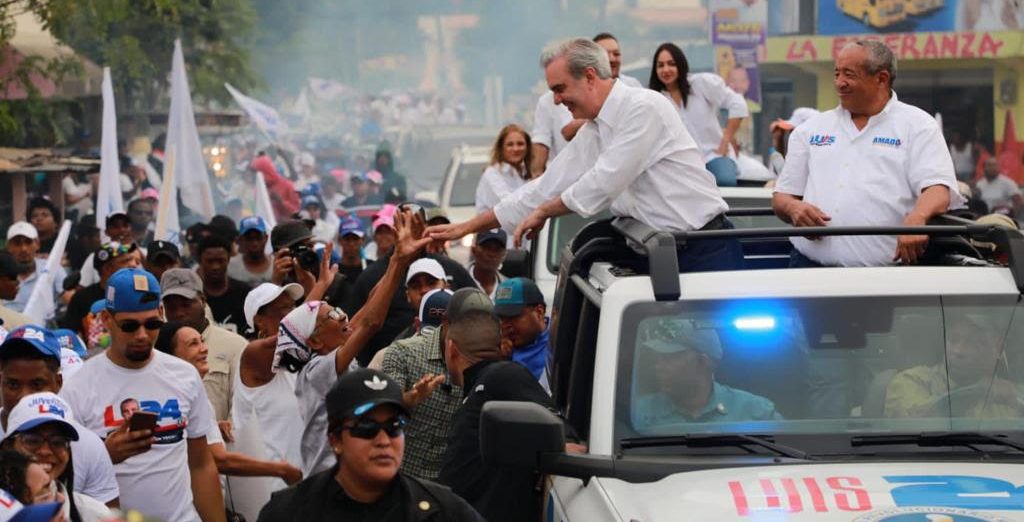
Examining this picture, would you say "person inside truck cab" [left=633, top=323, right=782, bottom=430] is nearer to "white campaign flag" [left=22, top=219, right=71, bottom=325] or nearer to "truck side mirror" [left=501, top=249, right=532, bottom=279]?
"truck side mirror" [left=501, top=249, right=532, bottom=279]

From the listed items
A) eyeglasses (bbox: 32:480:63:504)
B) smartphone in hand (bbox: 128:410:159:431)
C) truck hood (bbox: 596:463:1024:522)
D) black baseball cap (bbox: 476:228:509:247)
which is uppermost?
truck hood (bbox: 596:463:1024:522)

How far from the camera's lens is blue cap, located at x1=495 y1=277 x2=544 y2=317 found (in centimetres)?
893

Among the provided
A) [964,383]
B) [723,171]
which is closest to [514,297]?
[964,383]

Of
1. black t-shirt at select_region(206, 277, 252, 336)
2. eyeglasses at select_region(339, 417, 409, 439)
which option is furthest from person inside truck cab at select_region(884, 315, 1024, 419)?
black t-shirt at select_region(206, 277, 252, 336)

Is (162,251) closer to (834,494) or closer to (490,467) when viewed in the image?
(490,467)

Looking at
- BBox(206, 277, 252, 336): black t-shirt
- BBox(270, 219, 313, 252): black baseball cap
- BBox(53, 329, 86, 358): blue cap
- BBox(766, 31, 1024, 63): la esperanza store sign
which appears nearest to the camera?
BBox(53, 329, 86, 358): blue cap

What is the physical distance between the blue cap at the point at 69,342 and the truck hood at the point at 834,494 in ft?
15.2

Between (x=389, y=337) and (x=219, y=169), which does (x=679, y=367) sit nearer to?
(x=389, y=337)

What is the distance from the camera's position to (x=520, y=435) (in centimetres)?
565

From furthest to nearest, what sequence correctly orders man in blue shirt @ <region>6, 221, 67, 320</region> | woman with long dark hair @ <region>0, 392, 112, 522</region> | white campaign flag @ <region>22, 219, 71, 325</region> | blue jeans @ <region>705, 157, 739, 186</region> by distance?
1. man in blue shirt @ <region>6, 221, 67, 320</region>
2. white campaign flag @ <region>22, 219, 71, 325</region>
3. blue jeans @ <region>705, 157, 739, 186</region>
4. woman with long dark hair @ <region>0, 392, 112, 522</region>

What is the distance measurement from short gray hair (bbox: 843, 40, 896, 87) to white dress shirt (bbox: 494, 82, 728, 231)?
2.57 ft

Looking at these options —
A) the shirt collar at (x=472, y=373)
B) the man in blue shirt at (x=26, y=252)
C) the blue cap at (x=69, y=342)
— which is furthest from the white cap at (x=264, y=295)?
the man in blue shirt at (x=26, y=252)

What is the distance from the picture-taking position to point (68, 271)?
19234 mm

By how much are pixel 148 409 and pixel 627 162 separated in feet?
7.05
